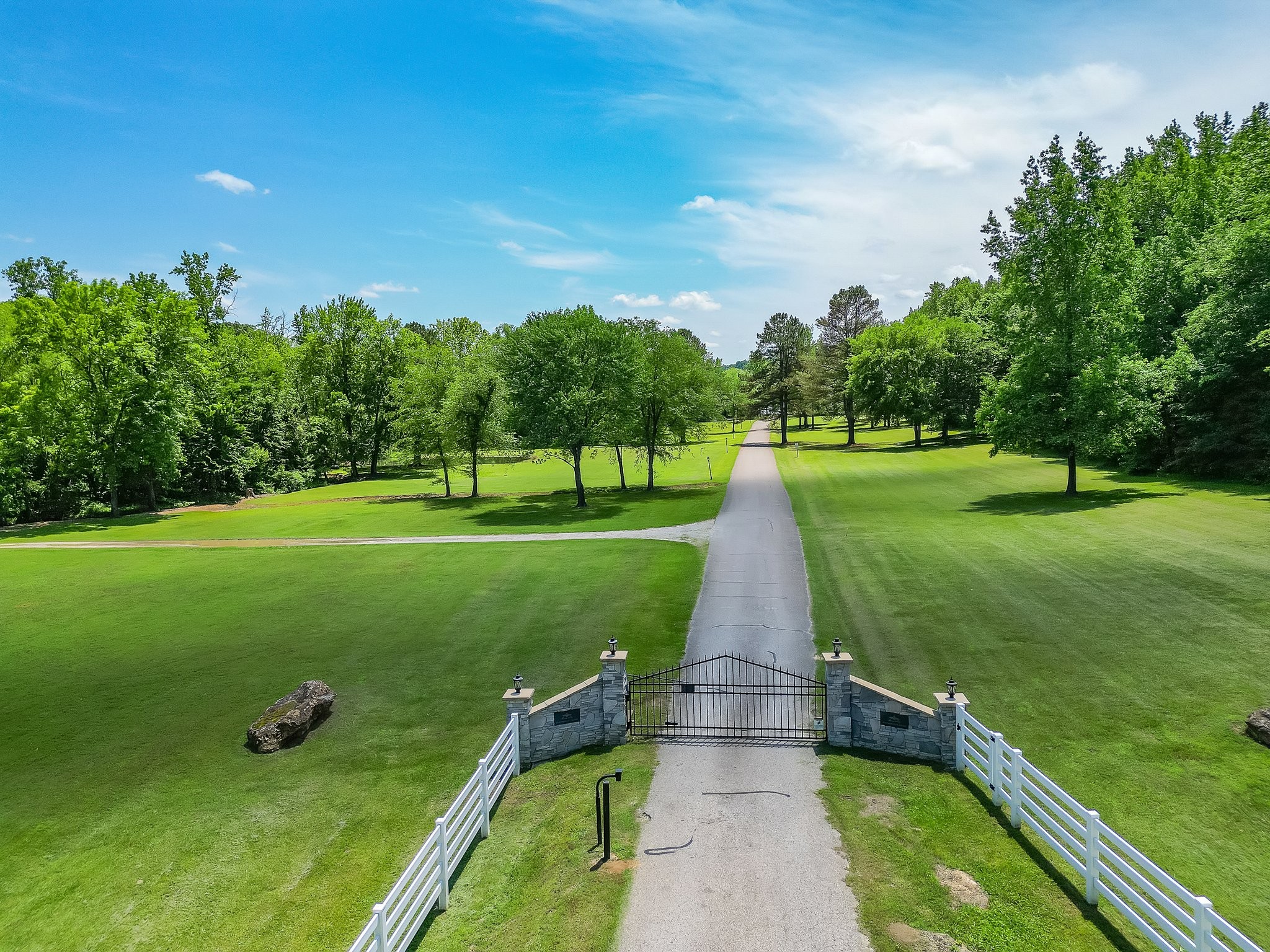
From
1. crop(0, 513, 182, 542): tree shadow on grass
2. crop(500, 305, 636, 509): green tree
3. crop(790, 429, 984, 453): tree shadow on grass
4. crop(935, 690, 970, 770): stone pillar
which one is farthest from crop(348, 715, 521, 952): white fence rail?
crop(790, 429, 984, 453): tree shadow on grass

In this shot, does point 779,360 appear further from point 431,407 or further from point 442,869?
point 442,869

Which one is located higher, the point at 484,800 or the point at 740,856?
the point at 484,800

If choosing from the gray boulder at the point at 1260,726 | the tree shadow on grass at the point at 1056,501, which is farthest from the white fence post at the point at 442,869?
the tree shadow on grass at the point at 1056,501

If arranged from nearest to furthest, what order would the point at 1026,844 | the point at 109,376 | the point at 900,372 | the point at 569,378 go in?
the point at 1026,844, the point at 569,378, the point at 109,376, the point at 900,372

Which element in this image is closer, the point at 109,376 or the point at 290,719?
the point at 290,719

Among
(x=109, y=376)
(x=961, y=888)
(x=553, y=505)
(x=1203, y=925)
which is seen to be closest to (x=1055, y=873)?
(x=961, y=888)

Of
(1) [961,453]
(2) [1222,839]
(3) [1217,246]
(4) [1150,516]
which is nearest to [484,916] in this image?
(2) [1222,839]

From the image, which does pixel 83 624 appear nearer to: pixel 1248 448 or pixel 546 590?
pixel 546 590

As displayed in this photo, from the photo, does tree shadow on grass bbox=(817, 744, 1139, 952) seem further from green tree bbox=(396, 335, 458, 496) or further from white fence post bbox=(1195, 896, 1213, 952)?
green tree bbox=(396, 335, 458, 496)

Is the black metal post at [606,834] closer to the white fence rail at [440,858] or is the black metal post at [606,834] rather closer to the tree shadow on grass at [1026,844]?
the white fence rail at [440,858]
